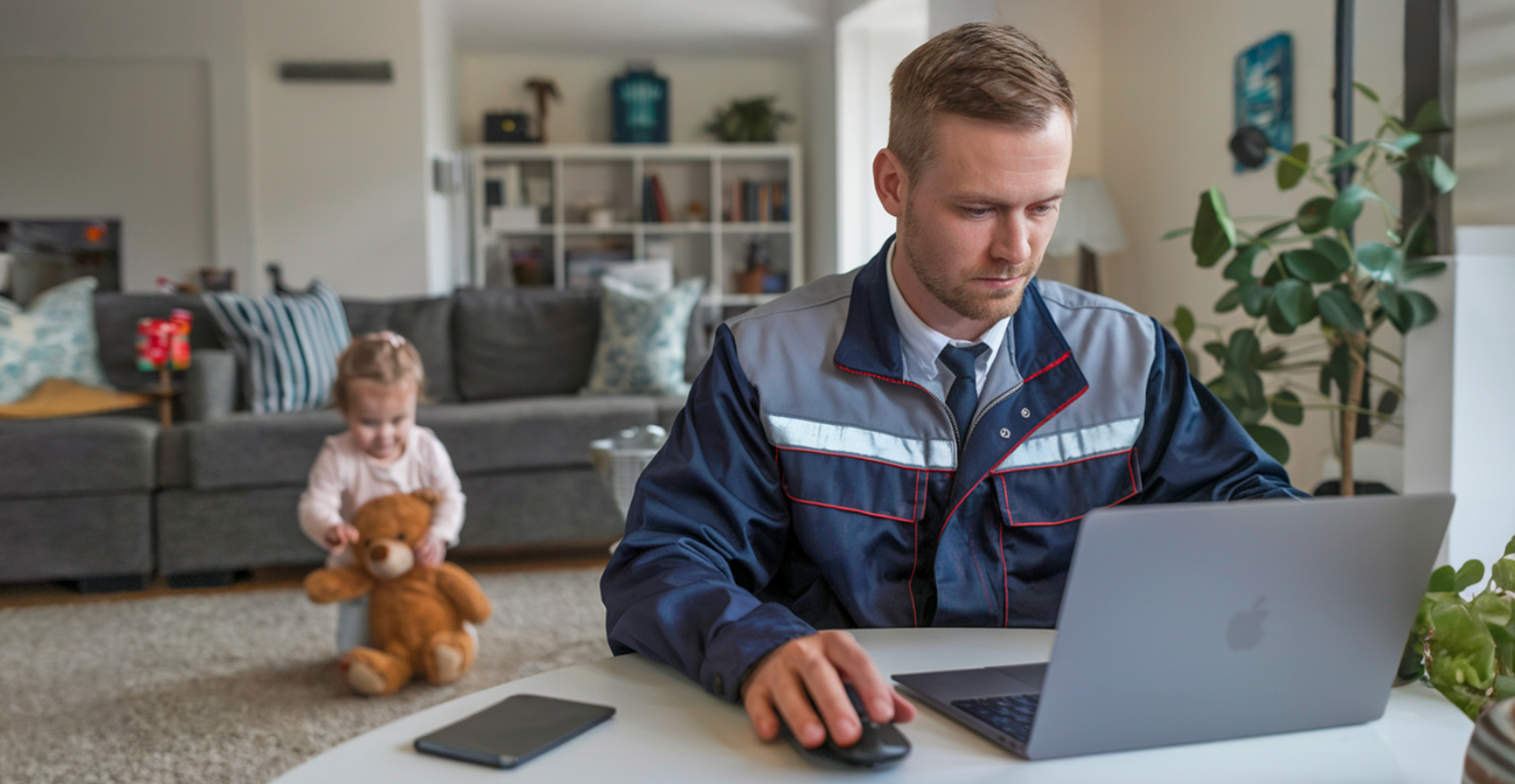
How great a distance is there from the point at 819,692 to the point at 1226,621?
21 centimetres

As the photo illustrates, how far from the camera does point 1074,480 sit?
0.99 meters

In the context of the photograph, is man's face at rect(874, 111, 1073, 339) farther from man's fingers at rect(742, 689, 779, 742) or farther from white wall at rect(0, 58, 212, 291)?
white wall at rect(0, 58, 212, 291)

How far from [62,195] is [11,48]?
0.76m

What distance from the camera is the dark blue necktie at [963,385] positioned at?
991 mm

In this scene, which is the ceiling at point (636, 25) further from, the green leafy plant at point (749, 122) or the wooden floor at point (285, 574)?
the wooden floor at point (285, 574)

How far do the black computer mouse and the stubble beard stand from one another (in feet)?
1.49

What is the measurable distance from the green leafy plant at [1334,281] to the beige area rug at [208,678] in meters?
1.47

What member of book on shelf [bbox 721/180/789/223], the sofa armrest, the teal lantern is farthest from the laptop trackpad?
the teal lantern

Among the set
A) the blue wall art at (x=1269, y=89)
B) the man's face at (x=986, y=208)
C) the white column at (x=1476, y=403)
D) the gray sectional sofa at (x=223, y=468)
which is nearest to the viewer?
the man's face at (x=986, y=208)

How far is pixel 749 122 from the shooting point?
6.68 m

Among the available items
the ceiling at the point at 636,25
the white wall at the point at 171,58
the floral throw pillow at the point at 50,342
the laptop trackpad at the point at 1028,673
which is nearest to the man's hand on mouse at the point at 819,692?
the laptop trackpad at the point at 1028,673

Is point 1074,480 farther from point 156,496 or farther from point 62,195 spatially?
point 62,195

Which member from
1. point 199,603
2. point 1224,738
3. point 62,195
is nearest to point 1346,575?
point 1224,738

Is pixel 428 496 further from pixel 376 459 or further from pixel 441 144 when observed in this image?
pixel 441 144
